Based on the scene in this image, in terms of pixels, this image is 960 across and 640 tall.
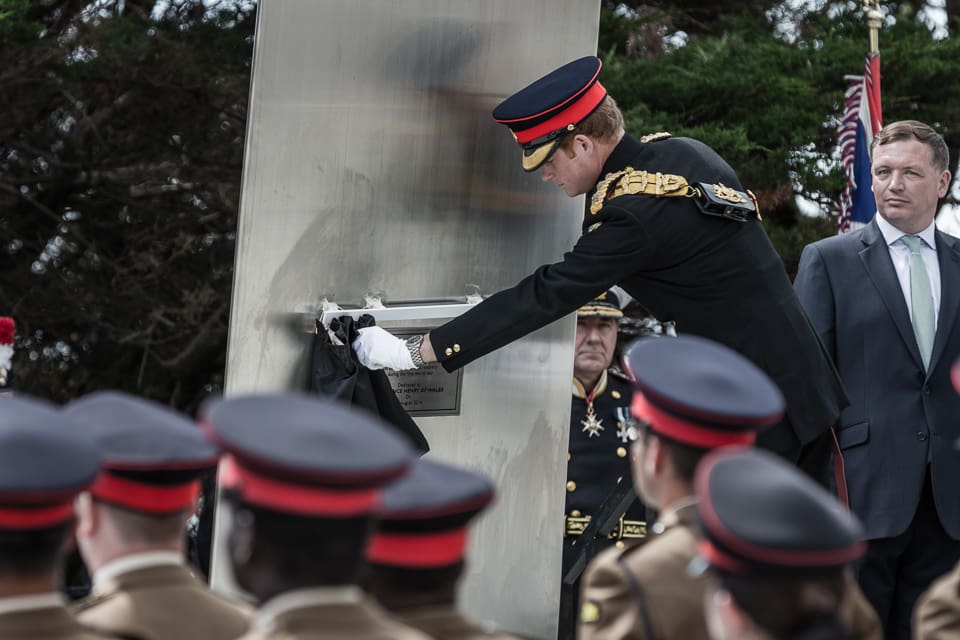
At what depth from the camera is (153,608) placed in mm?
2318

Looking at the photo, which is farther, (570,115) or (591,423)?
(591,423)

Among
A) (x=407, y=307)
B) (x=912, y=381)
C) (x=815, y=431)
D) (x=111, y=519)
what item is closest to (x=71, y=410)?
(x=111, y=519)

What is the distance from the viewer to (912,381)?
4520 mm

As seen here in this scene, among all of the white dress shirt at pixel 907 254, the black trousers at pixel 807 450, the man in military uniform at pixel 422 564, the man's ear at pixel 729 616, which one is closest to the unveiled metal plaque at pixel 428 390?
the black trousers at pixel 807 450

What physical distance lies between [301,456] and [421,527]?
11.9 inches

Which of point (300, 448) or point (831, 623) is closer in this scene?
point (831, 623)

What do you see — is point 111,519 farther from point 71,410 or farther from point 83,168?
point 83,168

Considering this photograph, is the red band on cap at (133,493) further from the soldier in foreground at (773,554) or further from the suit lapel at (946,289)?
the suit lapel at (946,289)

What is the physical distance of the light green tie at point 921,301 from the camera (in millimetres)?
4570

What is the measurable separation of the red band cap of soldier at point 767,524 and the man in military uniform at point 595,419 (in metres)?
3.67

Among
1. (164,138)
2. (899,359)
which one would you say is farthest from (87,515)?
(164,138)

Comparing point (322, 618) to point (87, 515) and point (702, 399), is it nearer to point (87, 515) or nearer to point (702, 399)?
point (87, 515)

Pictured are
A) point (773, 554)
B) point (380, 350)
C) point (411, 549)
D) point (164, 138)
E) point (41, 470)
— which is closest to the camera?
point (773, 554)

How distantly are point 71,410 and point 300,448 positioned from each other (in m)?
0.60
